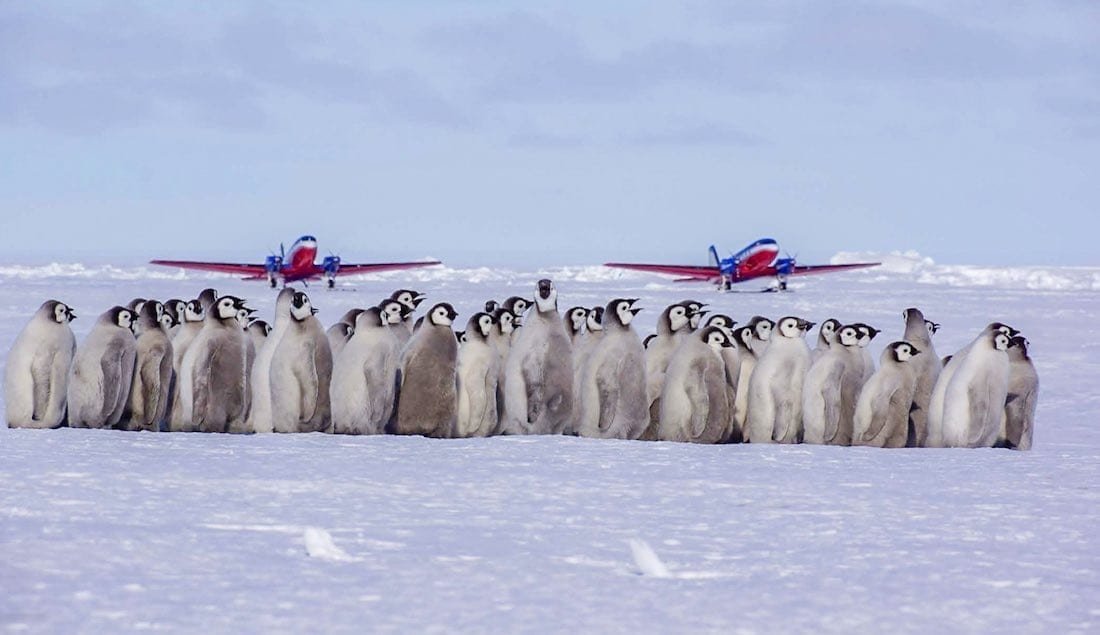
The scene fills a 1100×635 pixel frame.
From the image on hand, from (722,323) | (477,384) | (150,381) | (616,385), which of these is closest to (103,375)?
(150,381)

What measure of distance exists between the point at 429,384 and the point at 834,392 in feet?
8.13

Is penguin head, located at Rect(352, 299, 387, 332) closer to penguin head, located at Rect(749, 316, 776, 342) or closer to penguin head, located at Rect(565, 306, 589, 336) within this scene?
penguin head, located at Rect(565, 306, 589, 336)

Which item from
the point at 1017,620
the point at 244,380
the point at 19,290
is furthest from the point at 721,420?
the point at 19,290

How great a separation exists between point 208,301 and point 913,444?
15.6ft

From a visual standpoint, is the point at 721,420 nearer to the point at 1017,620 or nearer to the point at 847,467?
the point at 847,467

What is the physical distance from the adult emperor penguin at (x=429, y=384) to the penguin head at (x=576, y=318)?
4.57 ft

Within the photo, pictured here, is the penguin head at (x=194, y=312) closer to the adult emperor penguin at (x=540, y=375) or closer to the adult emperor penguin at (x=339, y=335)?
the adult emperor penguin at (x=339, y=335)

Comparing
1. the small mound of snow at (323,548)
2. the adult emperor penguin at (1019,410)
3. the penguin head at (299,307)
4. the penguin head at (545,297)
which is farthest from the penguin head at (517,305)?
the small mound of snow at (323,548)

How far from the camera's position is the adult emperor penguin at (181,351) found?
29.8 ft

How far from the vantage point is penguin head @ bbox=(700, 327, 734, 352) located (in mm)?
9055

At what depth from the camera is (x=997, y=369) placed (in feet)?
29.2

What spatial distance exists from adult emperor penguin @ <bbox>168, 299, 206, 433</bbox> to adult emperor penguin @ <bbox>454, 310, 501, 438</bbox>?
1655mm

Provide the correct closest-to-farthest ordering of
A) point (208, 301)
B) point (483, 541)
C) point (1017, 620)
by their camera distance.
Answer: point (1017, 620), point (483, 541), point (208, 301)

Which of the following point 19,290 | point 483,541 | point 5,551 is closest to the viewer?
point 5,551
